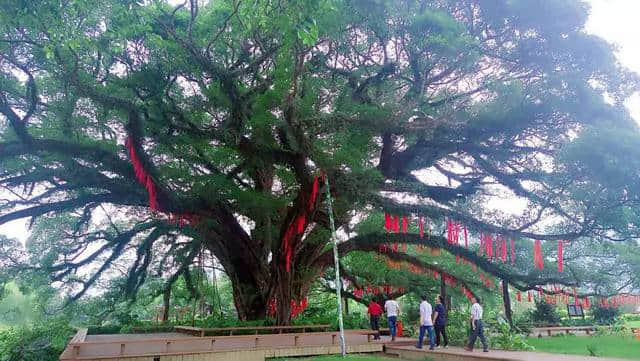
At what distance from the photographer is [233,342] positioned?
9.39 meters

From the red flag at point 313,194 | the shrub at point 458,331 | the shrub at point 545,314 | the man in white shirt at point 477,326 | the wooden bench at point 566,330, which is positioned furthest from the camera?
the shrub at point 545,314

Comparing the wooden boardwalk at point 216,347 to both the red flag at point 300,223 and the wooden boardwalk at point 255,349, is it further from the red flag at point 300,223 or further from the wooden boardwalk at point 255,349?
the red flag at point 300,223

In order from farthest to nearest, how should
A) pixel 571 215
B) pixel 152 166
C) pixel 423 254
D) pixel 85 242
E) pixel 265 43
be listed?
1. pixel 423 254
2. pixel 85 242
3. pixel 571 215
4. pixel 265 43
5. pixel 152 166

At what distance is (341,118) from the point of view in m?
8.75

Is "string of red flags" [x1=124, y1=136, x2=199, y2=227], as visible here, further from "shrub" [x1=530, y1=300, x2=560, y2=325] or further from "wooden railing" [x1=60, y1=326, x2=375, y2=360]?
"shrub" [x1=530, y1=300, x2=560, y2=325]

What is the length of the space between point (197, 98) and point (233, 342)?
5352mm

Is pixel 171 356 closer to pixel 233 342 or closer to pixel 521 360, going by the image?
pixel 233 342

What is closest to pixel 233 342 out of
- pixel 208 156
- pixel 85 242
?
pixel 208 156

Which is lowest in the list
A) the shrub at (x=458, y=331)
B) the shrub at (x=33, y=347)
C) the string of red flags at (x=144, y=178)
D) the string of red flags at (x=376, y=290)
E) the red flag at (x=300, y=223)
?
the shrub at (x=33, y=347)

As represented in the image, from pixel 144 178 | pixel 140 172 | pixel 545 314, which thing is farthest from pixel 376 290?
pixel 140 172

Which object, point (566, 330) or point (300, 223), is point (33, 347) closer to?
point (300, 223)

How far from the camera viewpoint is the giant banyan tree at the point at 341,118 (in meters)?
8.27

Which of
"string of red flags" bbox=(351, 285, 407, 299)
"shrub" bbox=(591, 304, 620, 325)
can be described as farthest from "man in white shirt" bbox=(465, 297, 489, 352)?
"shrub" bbox=(591, 304, 620, 325)

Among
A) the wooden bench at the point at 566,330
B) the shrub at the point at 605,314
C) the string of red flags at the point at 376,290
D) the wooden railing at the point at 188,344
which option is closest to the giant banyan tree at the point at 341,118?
the wooden railing at the point at 188,344
